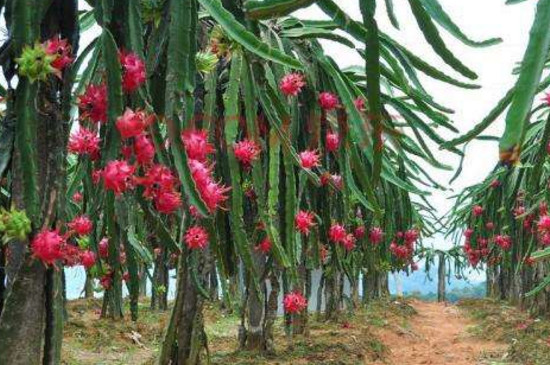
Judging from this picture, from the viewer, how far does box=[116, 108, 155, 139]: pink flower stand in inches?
62.0

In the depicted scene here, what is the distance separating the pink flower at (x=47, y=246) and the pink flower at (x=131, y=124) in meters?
0.33

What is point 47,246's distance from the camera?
1.68m

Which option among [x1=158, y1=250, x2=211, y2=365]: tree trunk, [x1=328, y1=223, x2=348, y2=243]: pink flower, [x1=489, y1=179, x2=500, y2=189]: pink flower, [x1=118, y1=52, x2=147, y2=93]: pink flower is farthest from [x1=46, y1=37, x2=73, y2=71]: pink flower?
[x1=489, y1=179, x2=500, y2=189]: pink flower

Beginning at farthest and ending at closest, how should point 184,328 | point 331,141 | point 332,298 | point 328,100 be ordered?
point 332,298, point 184,328, point 331,141, point 328,100

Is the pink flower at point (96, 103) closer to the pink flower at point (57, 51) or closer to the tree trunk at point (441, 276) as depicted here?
the pink flower at point (57, 51)

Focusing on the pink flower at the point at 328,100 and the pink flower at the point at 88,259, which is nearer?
the pink flower at the point at 88,259

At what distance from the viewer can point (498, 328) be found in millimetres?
9430

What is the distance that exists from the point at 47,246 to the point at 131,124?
39 centimetres

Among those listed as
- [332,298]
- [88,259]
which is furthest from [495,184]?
[88,259]

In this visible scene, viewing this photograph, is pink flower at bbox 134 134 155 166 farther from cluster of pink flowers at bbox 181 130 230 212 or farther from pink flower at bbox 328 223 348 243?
pink flower at bbox 328 223 348 243

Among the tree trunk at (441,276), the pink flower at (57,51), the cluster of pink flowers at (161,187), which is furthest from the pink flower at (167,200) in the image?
the tree trunk at (441,276)

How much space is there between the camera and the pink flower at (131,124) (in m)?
1.58

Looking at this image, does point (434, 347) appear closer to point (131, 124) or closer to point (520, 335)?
point (520, 335)

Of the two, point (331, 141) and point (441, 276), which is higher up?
point (331, 141)
